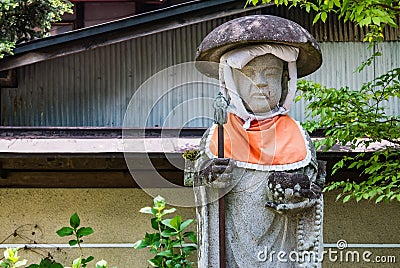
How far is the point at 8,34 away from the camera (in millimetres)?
8742

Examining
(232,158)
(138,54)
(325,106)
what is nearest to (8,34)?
(138,54)

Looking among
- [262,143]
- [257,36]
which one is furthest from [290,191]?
[257,36]

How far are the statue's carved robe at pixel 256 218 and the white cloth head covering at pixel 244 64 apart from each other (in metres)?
0.20

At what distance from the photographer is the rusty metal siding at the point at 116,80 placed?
352 inches

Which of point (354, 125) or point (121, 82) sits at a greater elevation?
point (121, 82)

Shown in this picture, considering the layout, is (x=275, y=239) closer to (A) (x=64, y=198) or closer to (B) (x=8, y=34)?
(A) (x=64, y=198)

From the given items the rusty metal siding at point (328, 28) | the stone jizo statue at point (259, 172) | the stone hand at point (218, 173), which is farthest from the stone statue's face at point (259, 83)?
the rusty metal siding at point (328, 28)

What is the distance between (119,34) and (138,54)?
878 mm

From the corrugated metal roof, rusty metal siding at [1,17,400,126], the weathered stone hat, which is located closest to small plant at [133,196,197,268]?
the weathered stone hat

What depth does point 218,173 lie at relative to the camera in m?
4.16

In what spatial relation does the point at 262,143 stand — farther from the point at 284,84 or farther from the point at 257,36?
the point at 257,36

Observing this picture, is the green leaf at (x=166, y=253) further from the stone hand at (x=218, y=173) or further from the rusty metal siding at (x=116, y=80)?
the rusty metal siding at (x=116, y=80)

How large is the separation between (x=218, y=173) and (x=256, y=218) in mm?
452

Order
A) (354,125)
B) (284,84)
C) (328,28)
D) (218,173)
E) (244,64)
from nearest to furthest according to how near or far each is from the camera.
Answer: (218,173)
(244,64)
(284,84)
(354,125)
(328,28)
